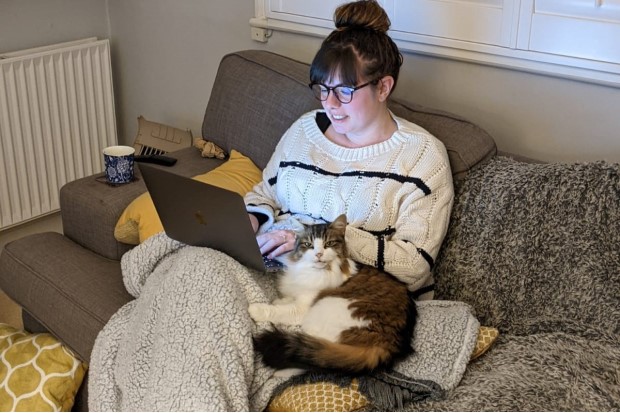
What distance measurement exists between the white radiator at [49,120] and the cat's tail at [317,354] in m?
1.76

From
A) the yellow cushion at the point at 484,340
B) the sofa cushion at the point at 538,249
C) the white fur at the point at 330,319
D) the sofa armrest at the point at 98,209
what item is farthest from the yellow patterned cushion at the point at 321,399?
the sofa armrest at the point at 98,209

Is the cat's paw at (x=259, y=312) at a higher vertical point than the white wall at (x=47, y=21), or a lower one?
lower

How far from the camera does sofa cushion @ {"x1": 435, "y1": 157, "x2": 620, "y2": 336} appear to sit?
169 cm

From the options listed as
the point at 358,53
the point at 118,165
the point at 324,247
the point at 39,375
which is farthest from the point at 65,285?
the point at 358,53

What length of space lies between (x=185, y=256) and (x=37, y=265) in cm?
58

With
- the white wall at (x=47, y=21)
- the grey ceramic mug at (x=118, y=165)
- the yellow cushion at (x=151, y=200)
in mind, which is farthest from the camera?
the white wall at (x=47, y=21)

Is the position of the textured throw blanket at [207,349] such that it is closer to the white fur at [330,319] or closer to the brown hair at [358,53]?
the white fur at [330,319]

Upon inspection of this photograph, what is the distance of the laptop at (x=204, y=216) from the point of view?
1594mm

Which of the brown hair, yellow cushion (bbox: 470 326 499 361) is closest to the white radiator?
the brown hair

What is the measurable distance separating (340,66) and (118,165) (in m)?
0.79

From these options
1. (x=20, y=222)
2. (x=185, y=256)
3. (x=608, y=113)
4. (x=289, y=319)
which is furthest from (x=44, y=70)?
(x=608, y=113)

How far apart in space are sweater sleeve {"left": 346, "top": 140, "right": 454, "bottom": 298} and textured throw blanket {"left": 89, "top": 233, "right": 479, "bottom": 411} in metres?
0.10

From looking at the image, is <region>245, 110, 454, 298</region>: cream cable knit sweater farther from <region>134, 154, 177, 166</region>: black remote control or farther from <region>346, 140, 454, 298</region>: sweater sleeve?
<region>134, 154, 177, 166</region>: black remote control

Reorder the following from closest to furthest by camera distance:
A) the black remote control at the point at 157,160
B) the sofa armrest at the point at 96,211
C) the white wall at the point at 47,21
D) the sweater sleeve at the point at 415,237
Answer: the sweater sleeve at the point at 415,237
the sofa armrest at the point at 96,211
the black remote control at the point at 157,160
the white wall at the point at 47,21
